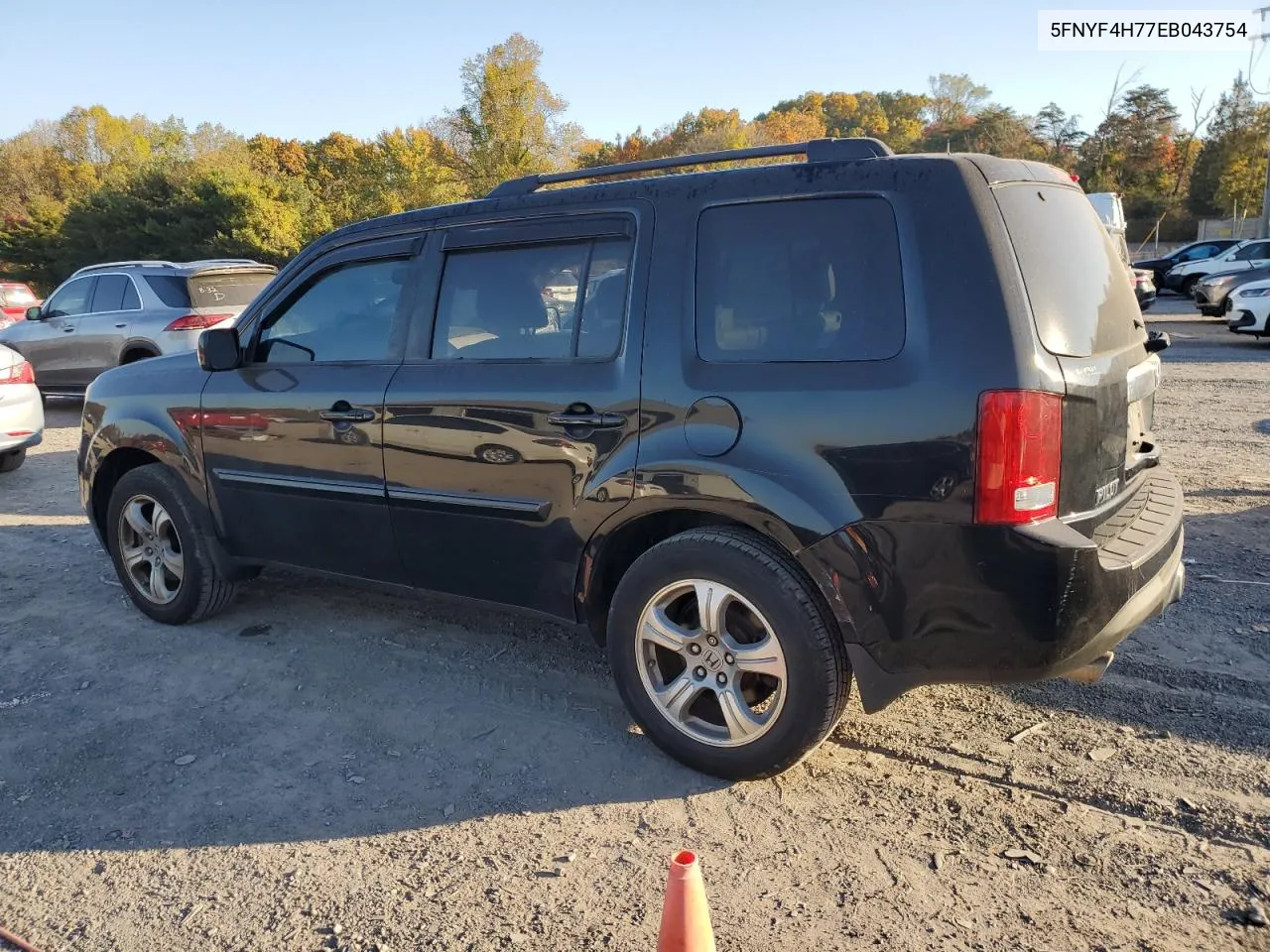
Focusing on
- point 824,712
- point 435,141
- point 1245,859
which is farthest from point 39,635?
point 435,141

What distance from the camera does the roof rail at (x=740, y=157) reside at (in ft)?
9.59

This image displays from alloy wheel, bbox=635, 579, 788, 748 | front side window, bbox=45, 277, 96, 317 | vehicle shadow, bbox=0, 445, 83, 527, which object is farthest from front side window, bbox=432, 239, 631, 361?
front side window, bbox=45, 277, 96, 317

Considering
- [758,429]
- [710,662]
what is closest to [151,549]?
[710,662]

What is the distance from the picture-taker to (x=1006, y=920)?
245 cm

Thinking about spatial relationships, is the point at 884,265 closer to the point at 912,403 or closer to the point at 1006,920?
Result: the point at 912,403

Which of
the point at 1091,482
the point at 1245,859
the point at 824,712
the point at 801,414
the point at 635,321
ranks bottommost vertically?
the point at 1245,859

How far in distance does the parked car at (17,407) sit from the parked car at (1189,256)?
28854 mm

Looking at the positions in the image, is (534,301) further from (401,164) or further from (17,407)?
(401,164)

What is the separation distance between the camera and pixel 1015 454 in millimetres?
2535

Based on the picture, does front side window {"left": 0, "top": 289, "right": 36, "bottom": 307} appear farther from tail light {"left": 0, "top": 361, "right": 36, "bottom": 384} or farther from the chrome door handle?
the chrome door handle

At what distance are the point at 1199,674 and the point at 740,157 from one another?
9.00 ft

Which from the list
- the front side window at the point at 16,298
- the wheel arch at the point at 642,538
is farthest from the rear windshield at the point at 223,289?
the front side window at the point at 16,298

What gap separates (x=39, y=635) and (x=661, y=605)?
3.45 metres

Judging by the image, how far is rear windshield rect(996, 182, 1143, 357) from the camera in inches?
106
